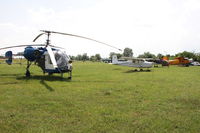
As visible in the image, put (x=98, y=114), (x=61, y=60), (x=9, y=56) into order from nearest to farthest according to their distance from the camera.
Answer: (x=98, y=114) → (x=61, y=60) → (x=9, y=56)

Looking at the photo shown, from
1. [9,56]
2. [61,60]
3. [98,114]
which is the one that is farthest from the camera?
[9,56]

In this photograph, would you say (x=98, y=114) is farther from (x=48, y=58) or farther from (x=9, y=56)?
(x=9, y=56)

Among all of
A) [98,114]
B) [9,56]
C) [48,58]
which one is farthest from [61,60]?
[98,114]

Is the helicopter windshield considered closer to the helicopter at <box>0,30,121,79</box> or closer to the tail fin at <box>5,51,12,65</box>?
the helicopter at <box>0,30,121,79</box>

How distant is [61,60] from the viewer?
1361 cm

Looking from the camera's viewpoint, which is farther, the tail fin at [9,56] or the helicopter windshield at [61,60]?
the tail fin at [9,56]

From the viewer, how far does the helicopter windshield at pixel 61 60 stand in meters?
13.5

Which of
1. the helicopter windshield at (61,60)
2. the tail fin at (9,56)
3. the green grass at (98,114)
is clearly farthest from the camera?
the tail fin at (9,56)

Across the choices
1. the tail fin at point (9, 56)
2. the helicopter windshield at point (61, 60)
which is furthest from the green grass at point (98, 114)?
the tail fin at point (9, 56)

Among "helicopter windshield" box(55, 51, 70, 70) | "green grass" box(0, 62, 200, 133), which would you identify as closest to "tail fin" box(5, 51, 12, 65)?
"helicopter windshield" box(55, 51, 70, 70)

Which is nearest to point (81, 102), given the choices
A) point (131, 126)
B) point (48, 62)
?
point (131, 126)

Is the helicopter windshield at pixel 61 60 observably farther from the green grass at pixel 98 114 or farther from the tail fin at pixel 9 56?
the green grass at pixel 98 114

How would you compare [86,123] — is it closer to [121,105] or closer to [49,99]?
[121,105]

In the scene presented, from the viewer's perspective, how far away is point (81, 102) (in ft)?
22.4
